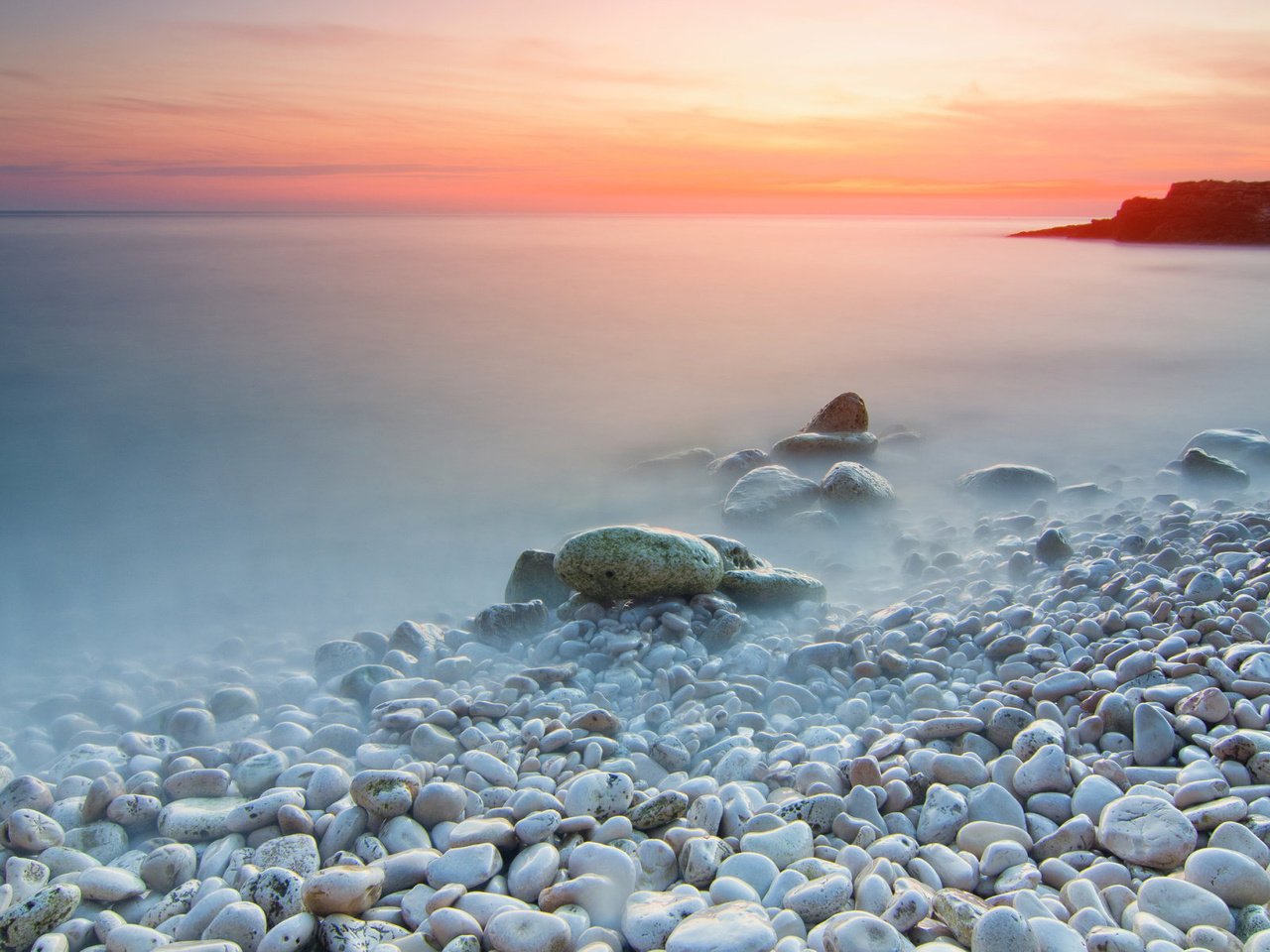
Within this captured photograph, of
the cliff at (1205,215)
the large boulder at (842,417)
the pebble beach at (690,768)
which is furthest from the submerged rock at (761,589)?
the cliff at (1205,215)

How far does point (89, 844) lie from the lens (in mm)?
2445

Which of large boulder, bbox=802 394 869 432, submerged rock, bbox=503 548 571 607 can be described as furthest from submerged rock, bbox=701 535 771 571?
large boulder, bbox=802 394 869 432

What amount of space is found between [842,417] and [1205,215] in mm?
32699

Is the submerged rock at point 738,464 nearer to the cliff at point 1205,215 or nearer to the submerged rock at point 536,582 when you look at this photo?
the submerged rock at point 536,582

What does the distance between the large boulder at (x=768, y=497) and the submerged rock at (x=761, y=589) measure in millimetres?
1425

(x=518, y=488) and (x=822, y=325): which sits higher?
(x=822, y=325)

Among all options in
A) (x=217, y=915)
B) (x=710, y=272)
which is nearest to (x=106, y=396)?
(x=217, y=915)

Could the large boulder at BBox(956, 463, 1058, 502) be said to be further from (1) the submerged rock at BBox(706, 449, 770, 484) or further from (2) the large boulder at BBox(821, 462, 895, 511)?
(1) the submerged rock at BBox(706, 449, 770, 484)

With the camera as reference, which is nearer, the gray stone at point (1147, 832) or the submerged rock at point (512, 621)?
the gray stone at point (1147, 832)

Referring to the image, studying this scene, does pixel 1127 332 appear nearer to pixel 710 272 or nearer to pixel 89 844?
pixel 710 272

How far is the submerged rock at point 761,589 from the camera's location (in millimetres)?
4207

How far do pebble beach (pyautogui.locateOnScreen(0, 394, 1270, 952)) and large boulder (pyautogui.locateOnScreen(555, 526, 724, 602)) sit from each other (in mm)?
17

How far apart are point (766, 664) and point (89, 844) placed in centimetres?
232

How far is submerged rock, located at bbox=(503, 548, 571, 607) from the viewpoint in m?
4.39
